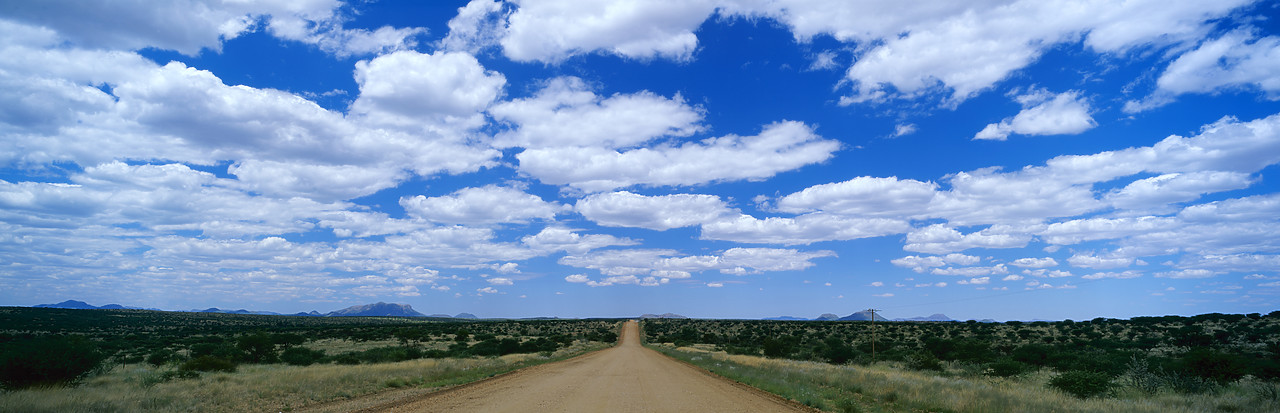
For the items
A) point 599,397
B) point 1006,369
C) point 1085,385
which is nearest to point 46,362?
point 599,397

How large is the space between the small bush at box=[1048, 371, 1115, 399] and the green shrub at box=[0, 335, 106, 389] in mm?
29440

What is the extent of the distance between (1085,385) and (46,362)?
98.9ft

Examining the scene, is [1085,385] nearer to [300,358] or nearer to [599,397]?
[599,397]

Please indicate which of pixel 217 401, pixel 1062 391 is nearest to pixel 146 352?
pixel 217 401

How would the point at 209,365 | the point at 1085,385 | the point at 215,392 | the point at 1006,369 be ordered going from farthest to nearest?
the point at 1006,369, the point at 209,365, the point at 1085,385, the point at 215,392

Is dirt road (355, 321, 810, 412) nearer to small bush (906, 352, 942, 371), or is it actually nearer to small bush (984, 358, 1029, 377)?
small bush (984, 358, 1029, 377)

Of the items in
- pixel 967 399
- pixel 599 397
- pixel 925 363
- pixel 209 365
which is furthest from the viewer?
pixel 925 363

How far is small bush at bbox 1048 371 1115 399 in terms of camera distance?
56.4ft

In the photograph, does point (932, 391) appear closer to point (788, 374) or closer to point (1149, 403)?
point (1149, 403)

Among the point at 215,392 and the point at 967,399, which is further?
the point at 215,392

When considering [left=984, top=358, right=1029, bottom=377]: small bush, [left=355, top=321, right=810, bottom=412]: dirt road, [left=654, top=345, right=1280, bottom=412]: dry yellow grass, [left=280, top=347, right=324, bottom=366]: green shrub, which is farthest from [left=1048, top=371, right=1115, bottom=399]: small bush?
[left=280, top=347, right=324, bottom=366]: green shrub

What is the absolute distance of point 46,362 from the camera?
15.9 m

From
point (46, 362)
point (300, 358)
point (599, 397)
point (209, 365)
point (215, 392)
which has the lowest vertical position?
point (300, 358)

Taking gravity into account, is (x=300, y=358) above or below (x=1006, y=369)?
below
